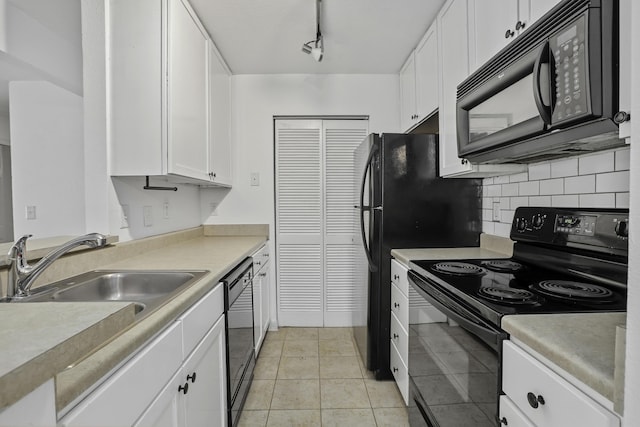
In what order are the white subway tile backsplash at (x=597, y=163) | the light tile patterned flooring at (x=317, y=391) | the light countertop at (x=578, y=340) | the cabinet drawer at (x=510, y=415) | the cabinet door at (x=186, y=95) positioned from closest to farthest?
the light countertop at (x=578, y=340) < the cabinet drawer at (x=510, y=415) < the white subway tile backsplash at (x=597, y=163) < the cabinet door at (x=186, y=95) < the light tile patterned flooring at (x=317, y=391)

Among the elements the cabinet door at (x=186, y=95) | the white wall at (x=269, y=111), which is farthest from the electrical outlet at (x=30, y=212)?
the white wall at (x=269, y=111)

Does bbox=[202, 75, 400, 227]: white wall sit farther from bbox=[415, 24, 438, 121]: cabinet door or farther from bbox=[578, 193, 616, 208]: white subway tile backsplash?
bbox=[578, 193, 616, 208]: white subway tile backsplash

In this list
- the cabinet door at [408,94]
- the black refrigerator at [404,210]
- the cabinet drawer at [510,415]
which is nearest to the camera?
the cabinet drawer at [510,415]

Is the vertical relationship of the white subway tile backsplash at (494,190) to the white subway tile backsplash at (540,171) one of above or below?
below

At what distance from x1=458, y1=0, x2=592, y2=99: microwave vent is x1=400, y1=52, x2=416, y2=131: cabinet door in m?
1.14

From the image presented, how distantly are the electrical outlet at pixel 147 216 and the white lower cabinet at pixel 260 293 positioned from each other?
680mm

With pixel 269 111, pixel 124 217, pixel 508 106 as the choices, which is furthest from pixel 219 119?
pixel 508 106

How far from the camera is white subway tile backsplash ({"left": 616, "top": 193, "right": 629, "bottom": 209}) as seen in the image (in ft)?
3.82

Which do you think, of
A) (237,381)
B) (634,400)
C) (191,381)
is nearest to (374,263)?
(237,381)

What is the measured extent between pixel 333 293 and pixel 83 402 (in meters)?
2.55

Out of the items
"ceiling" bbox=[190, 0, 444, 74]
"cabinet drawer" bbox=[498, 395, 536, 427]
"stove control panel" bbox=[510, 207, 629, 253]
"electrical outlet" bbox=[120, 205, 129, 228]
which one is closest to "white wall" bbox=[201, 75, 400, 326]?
"ceiling" bbox=[190, 0, 444, 74]

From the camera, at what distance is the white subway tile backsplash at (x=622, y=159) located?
1.16 meters

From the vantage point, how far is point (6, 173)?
1235 millimetres

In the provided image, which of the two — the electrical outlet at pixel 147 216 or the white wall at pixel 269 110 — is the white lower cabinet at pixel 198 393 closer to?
the electrical outlet at pixel 147 216
